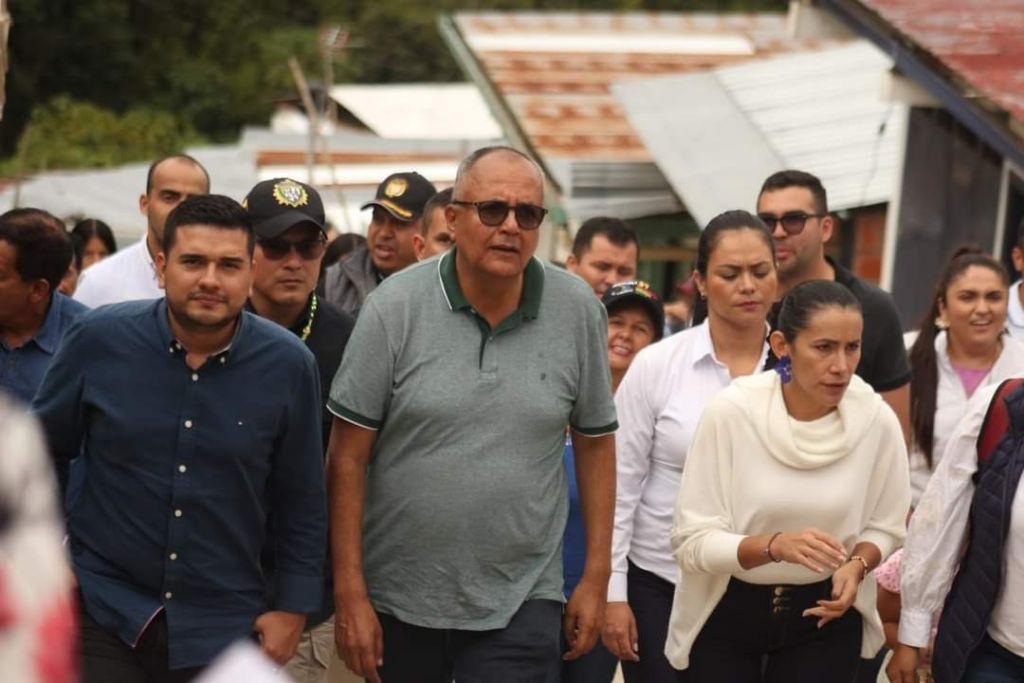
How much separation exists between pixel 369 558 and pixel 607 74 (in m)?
16.8

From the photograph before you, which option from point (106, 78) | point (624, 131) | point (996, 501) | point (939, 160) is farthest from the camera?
point (106, 78)

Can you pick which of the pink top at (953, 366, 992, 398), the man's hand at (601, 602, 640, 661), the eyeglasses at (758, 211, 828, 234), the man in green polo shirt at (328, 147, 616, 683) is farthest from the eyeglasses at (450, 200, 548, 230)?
the pink top at (953, 366, 992, 398)

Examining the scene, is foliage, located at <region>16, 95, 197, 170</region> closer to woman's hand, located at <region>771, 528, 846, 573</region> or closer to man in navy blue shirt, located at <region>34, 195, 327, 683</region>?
man in navy blue shirt, located at <region>34, 195, 327, 683</region>

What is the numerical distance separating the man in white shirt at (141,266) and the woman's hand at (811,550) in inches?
128

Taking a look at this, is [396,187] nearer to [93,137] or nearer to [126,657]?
[126,657]

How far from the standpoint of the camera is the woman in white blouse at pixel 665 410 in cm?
665

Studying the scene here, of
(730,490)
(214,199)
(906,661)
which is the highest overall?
(214,199)

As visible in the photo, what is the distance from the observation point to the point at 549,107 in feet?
66.0

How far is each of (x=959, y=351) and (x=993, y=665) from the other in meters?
2.88

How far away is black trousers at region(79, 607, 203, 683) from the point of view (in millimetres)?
5238

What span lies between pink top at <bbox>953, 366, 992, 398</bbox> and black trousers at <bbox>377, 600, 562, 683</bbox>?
318cm

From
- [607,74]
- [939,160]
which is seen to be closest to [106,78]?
[607,74]

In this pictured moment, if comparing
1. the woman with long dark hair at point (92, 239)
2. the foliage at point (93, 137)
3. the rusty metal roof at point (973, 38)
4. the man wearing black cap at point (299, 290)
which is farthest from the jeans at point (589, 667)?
the foliage at point (93, 137)

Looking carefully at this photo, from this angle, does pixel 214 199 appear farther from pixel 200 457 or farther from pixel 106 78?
pixel 106 78
